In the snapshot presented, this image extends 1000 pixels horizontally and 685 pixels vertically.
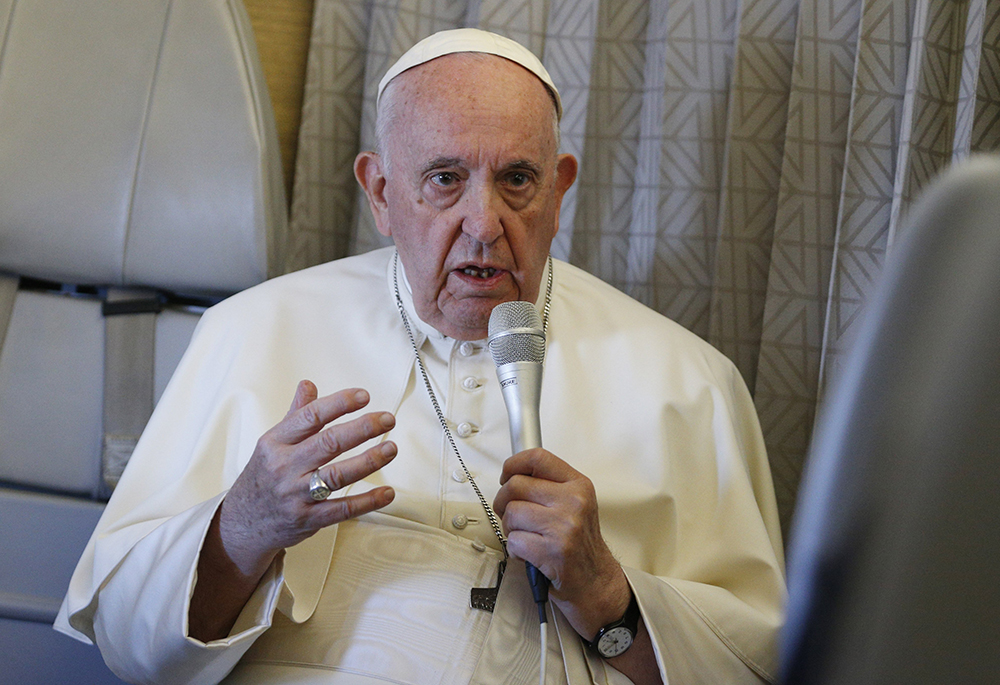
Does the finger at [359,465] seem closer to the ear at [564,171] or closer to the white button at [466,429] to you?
the white button at [466,429]

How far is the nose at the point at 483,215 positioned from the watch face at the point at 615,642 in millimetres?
677

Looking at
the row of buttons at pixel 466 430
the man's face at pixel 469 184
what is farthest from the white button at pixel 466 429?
the man's face at pixel 469 184

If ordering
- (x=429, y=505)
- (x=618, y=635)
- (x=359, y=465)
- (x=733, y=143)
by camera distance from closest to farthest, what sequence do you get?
(x=359, y=465), (x=618, y=635), (x=429, y=505), (x=733, y=143)

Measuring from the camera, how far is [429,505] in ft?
4.95

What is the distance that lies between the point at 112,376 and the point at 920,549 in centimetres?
179

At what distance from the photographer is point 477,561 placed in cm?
144

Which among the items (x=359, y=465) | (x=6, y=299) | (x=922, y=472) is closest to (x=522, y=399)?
(x=359, y=465)

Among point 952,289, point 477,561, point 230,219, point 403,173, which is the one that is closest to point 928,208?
point 952,289

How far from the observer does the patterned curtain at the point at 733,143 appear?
73.0 inches

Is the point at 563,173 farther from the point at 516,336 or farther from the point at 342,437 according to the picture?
the point at 342,437

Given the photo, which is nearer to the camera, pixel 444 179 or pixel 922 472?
pixel 922 472

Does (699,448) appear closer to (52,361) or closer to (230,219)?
(230,219)

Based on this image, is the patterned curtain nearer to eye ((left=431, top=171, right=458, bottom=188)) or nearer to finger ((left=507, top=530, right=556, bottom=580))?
eye ((left=431, top=171, right=458, bottom=188))

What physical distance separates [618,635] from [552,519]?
25 centimetres
